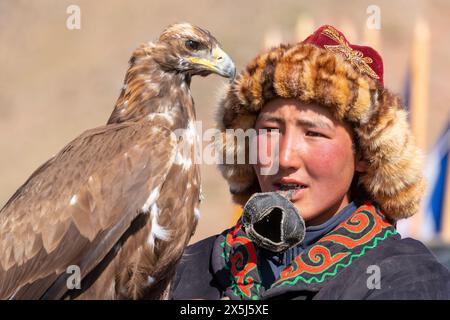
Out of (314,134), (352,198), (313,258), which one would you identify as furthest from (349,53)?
(313,258)

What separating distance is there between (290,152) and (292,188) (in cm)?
17

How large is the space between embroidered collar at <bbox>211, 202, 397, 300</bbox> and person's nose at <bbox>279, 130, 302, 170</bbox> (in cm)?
37

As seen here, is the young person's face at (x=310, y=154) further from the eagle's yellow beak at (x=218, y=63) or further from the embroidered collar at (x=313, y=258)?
the eagle's yellow beak at (x=218, y=63)

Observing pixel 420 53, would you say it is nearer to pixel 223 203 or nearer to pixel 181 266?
pixel 181 266

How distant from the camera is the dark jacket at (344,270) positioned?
3.79 meters

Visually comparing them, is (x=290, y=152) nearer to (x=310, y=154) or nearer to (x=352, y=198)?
(x=310, y=154)

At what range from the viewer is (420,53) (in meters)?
11.0

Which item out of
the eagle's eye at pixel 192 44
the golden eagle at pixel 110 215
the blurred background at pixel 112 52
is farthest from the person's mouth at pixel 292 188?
the blurred background at pixel 112 52

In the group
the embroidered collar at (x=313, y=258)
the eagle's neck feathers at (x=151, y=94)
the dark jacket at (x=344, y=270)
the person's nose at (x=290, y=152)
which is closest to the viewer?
the dark jacket at (x=344, y=270)

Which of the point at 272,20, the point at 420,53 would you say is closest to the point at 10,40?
the point at 272,20

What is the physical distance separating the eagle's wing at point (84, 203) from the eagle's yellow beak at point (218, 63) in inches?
17.3

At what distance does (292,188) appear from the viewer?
4105 millimetres

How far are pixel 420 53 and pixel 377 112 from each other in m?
7.09

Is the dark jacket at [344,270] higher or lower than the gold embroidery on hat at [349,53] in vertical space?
lower
